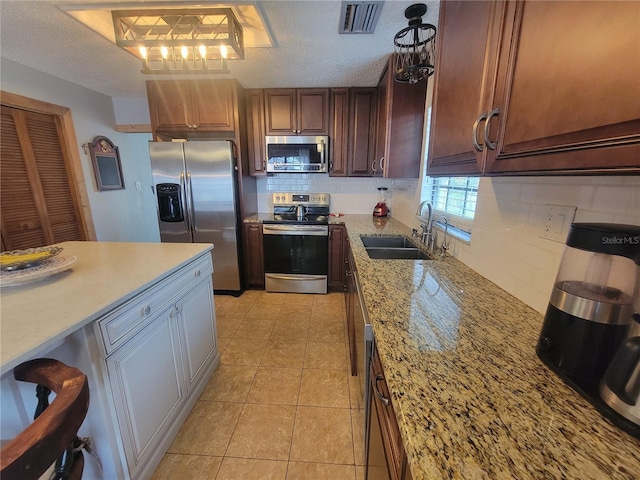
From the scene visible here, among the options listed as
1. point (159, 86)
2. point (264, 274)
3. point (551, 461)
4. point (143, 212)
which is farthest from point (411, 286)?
point (143, 212)

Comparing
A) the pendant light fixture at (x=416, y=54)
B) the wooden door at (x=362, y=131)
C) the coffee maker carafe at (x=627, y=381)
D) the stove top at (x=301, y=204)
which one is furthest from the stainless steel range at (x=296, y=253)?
the coffee maker carafe at (x=627, y=381)

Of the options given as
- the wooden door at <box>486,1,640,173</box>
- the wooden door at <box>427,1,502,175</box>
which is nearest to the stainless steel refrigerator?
the wooden door at <box>427,1,502,175</box>

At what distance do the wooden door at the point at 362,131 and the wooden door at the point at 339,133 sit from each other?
6 cm

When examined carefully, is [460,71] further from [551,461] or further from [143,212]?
[143,212]

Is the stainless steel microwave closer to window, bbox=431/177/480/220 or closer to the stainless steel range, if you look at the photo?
the stainless steel range

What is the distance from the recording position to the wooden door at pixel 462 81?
0.77 m

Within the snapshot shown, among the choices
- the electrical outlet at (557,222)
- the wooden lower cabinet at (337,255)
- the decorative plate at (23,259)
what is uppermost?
the electrical outlet at (557,222)

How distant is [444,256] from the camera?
165cm

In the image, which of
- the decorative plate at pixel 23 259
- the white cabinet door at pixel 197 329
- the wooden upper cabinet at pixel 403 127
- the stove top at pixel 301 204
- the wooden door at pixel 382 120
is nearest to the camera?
the decorative plate at pixel 23 259

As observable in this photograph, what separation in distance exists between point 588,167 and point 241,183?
2.89 meters

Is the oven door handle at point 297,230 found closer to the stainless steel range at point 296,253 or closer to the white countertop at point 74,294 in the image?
the stainless steel range at point 296,253

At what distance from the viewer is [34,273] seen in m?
1.12

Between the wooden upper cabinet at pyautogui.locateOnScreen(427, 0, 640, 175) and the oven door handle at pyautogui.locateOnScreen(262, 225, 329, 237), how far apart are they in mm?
2019

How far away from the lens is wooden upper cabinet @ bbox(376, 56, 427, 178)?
2111 millimetres
